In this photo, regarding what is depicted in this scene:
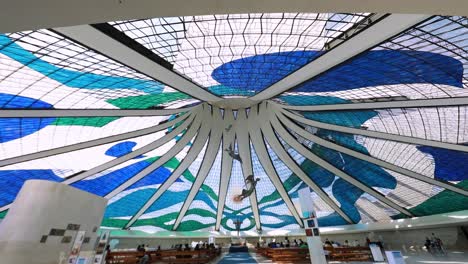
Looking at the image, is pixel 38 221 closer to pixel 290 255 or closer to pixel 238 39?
pixel 238 39

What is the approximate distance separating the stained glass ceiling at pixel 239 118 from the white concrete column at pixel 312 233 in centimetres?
672

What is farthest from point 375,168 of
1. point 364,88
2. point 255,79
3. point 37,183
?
point 37,183

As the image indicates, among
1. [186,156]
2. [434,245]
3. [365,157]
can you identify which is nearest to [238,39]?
[365,157]

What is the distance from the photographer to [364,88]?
14.6m

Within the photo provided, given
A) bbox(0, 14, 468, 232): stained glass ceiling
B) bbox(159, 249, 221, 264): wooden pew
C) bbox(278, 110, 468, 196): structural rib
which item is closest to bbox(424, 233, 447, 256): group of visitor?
bbox(0, 14, 468, 232): stained glass ceiling

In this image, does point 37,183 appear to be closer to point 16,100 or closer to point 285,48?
point 16,100

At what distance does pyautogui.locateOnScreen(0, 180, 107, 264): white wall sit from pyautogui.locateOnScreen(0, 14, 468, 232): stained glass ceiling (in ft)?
16.2

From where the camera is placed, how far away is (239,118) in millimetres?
26844

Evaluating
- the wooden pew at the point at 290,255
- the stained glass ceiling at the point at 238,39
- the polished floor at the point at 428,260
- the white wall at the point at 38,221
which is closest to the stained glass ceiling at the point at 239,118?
the stained glass ceiling at the point at 238,39

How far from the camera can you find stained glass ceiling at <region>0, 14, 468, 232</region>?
9.99 metres

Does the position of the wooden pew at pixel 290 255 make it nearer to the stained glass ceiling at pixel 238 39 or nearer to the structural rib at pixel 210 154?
the structural rib at pixel 210 154

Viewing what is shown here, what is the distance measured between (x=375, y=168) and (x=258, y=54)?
14.7 metres

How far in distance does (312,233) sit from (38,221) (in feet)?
39.8

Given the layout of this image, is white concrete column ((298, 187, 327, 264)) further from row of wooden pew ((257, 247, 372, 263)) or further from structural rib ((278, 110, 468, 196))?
structural rib ((278, 110, 468, 196))
